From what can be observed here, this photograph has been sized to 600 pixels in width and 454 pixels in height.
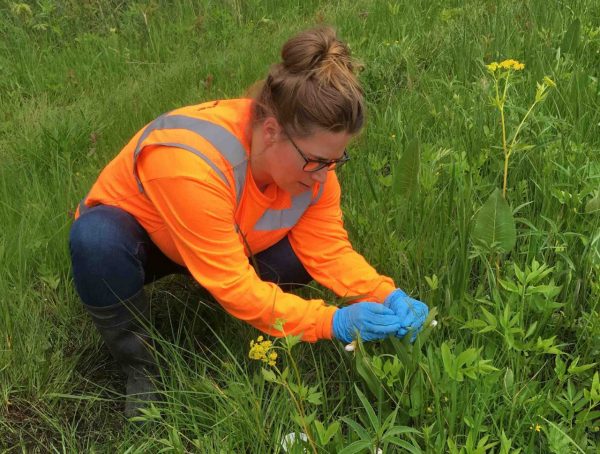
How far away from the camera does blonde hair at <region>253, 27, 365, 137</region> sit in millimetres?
1688

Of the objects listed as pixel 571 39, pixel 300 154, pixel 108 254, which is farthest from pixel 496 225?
pixel 571 39

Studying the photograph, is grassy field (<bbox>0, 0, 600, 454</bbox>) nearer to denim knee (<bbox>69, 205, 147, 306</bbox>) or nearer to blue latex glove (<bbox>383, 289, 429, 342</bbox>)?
blue latex glove (<bbox>383, 289, 429, 342</bbox>)

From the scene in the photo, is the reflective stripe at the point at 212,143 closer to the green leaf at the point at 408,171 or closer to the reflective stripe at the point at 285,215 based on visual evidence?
the reflective stripe at the point at 285,215

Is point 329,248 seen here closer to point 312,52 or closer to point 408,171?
point 408,171

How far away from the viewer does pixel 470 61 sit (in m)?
3.32

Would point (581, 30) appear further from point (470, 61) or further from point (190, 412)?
point (190, 412)

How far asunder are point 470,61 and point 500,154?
1152mm

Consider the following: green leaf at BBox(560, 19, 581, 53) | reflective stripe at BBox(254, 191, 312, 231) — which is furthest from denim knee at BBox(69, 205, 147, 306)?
green leaf at BBox(560, 19, 581, 53)

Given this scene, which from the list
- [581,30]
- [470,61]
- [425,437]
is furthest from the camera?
[470,61]

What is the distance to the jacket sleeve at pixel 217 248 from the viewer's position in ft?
5.82

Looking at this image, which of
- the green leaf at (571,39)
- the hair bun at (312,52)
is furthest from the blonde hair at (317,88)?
the green leaf at (571,39)

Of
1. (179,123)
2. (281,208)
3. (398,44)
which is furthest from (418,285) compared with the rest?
(398,44)

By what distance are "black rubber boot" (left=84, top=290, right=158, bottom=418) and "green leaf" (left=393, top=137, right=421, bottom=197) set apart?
850 mm

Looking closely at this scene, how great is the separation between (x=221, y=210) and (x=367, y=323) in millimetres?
486
